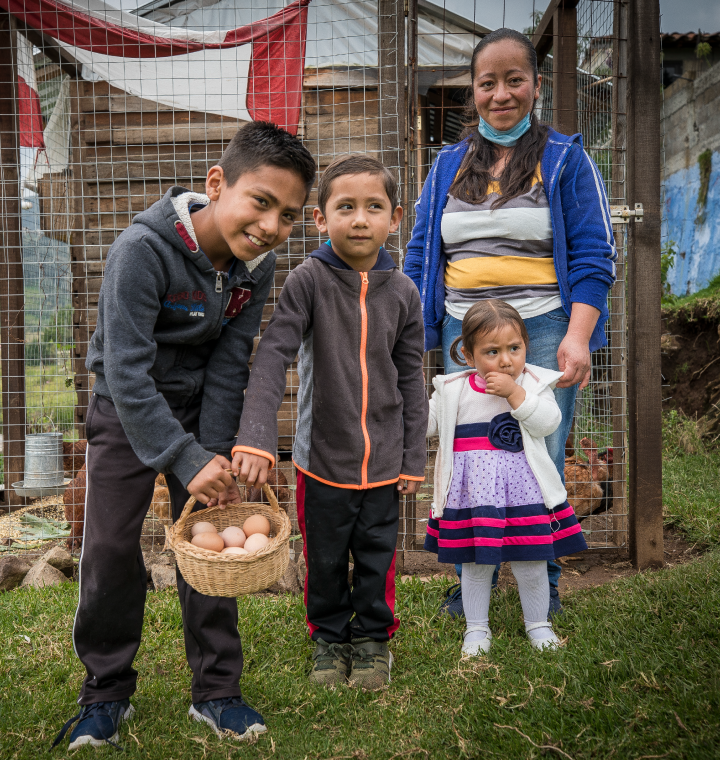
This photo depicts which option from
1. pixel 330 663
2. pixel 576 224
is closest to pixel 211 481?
pixel 330 663

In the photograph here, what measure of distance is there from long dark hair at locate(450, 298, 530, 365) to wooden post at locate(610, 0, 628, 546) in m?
1.34

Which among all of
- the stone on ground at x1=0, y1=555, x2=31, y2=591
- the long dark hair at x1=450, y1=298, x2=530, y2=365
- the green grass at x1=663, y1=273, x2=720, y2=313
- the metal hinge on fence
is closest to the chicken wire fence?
the metal hinge on fence

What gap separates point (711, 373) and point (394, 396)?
18.9 feet

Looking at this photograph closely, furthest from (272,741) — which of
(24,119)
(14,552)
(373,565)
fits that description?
(24,119)

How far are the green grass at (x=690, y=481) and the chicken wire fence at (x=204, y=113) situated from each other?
41 centimetres

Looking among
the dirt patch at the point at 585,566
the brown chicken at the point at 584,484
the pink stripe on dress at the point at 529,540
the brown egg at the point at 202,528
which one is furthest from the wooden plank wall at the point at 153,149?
the brown egg at the point at 202,528

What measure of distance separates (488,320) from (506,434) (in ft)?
1.36

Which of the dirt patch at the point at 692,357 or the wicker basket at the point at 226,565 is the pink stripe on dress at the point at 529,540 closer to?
the wicker basket at the point at 226,565

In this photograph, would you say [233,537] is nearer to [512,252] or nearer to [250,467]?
[250,467]

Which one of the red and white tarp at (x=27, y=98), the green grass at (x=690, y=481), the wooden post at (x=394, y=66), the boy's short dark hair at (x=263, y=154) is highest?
the red and white tarp at (x=27, y=98)

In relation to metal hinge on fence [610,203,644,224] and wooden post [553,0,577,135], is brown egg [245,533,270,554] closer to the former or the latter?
metal hinge on fence [610,203,644,224]

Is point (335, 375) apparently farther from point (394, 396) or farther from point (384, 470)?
point (384, 470)

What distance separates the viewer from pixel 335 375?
2.17 meters

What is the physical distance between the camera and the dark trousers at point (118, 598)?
1.88 m
